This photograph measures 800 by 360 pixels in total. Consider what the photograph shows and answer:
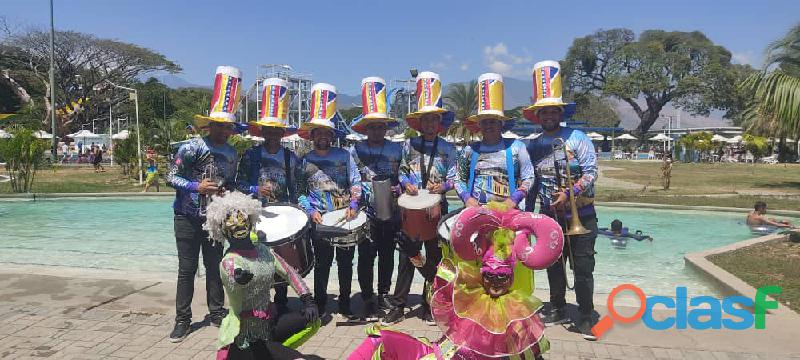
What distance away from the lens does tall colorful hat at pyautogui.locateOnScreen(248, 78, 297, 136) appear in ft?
16.6

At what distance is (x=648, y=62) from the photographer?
64.6m

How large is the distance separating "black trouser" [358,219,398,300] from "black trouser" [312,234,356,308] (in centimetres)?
15

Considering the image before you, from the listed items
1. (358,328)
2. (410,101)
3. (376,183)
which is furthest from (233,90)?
(410,101)

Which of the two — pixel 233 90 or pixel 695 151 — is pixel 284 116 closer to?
pixel 233 90

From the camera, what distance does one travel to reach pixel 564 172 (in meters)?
4.93

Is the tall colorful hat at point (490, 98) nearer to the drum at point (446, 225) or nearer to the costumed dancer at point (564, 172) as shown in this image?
the costumed dancer at point (564, 172)

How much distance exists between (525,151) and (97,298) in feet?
15.5

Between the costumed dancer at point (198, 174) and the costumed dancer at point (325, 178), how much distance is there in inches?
27.4

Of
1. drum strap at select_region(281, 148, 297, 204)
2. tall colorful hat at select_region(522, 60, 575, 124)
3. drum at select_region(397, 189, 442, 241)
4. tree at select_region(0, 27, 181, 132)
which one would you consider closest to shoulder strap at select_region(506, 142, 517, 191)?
tall colorful hat at select_region(522, 60, 575, 124)

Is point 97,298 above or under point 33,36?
under

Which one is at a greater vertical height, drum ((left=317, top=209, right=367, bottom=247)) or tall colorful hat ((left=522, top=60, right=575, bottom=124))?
tall colorful hat ((left=522, top=60, right=575, bottom=124))

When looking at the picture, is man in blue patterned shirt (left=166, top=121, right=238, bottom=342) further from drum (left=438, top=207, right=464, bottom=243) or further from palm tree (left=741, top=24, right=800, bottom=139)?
palm tree (left=741, top=24, right=800, bottom=139)

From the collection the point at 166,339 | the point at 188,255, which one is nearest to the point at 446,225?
the point at 188,255

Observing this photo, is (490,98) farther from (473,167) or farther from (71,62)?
(71,62)
